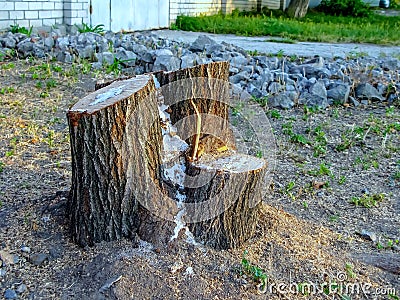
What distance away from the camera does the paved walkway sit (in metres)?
8.15

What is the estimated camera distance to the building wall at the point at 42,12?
7.12 meters

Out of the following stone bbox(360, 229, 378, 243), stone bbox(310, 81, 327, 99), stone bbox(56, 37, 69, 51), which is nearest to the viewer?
stone bbox(360, 229, 378, 243)

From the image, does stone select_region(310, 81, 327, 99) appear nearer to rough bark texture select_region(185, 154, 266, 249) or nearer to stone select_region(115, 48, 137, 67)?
stone select_region(115, 48, 137, 67)

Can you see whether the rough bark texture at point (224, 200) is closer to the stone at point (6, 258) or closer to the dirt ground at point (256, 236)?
the dirt ground at point (256, 236)

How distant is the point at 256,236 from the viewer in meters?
2.41

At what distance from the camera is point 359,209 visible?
315cm

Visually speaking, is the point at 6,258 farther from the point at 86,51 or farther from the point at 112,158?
the point at 86,51

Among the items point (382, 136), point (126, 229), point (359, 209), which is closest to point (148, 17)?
point (382, 136)

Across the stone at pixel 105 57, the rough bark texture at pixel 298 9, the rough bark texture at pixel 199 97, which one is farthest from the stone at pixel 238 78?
the rough bark texture at pixel 298 9

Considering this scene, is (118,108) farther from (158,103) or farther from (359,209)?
(359,209)

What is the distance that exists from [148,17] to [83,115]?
29.0 feet

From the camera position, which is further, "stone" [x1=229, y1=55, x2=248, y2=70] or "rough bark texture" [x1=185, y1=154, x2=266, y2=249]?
"stone" [x1=229, y1=55, x2=248, y2=70]

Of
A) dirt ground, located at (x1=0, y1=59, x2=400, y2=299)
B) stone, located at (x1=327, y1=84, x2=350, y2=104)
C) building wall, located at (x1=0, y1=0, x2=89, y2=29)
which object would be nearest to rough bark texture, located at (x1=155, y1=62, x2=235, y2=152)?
dirt ground, located at (x1=0, y1=59, x2=400, y2=299)

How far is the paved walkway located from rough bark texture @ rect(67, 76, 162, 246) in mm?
5882
